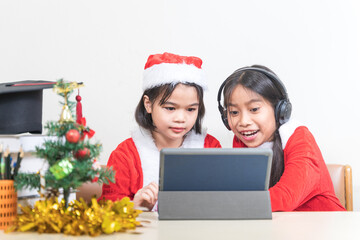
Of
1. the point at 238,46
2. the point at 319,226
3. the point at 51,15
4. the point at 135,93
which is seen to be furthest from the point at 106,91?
the point at 319,226

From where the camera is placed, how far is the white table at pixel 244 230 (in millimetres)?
847

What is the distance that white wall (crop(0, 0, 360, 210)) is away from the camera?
7.04 ft

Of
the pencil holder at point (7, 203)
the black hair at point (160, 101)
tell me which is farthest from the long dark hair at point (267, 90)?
the pencil holder at point (7, 203)

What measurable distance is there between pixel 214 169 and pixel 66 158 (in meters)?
0.33

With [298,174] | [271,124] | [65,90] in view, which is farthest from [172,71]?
[65,90]

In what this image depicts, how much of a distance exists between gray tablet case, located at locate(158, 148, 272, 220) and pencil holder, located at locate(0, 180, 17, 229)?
0.32 metres

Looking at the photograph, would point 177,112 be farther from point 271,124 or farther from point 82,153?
point 82,153

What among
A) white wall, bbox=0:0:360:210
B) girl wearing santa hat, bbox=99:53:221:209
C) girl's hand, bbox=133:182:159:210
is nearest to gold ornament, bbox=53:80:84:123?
girl's hand, bbox=133:182:159:210

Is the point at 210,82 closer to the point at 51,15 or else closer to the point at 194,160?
the point at 51,15

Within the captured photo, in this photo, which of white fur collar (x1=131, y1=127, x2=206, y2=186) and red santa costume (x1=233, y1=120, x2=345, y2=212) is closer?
red santa costume (x1=233, y1=120, x2=345, y2=212)

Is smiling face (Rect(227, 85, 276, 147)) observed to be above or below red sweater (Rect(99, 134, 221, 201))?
above

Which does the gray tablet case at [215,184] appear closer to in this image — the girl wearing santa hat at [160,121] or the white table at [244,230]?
the white table at [244,230]

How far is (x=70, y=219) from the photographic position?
0.88m

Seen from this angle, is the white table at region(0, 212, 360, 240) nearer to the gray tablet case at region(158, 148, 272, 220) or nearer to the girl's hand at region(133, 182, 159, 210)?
the gray tablet case at region(158, 148, 272, 220)
